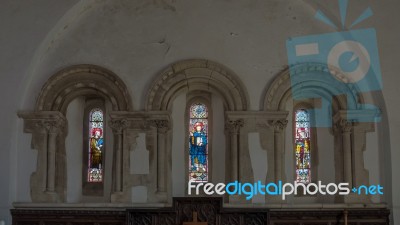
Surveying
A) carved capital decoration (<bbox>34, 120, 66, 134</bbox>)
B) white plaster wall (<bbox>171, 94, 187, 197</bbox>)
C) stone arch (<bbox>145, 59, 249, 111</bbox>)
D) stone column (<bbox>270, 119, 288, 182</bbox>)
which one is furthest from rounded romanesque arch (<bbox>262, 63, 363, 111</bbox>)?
carved capital decoration (<bbox>34, 120, 66, 134</bbox>)

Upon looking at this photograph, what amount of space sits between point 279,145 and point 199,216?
7.52 feet

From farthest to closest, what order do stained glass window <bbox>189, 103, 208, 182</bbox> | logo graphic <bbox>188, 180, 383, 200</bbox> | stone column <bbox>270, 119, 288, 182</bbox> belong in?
stained glass window <bbox>189, 103, 208, 182</bbox> → stone column <bbox>270, 119, 288, 182</bbox> → logo graphic <bbox>188, 180, 383, 200</bbox>

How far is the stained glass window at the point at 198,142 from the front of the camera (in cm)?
1897

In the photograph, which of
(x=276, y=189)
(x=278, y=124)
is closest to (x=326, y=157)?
(x=278, y=124)

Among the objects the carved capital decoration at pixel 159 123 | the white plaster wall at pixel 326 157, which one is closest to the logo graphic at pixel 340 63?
the white plaster wall at pixel 326 157

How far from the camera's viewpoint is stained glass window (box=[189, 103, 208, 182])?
747 inches

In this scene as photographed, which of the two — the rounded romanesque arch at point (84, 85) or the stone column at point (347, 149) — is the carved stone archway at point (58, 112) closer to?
the rounded romanesque arch at point (84, 85)

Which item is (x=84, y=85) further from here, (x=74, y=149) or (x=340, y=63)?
(x=340, y=63)

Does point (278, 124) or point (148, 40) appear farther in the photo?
point (148, 40)

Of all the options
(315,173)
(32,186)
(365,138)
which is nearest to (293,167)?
(315,173)

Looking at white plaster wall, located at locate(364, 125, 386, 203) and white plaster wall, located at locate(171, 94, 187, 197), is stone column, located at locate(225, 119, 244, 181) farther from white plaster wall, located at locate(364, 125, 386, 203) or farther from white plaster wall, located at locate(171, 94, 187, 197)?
white plaster wall, located at locate(364, 125, 386, 203)

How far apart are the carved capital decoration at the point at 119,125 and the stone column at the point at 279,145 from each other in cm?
308

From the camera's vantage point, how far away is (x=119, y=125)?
18.4 meters

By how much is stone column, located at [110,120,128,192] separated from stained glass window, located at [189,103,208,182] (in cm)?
161
